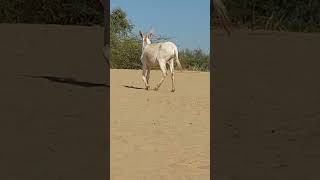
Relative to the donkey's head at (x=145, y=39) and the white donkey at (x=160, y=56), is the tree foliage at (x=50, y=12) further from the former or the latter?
the white donkey at (x=160, y=56)

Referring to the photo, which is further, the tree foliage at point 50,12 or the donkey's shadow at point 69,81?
the tree foliage at point 50,12

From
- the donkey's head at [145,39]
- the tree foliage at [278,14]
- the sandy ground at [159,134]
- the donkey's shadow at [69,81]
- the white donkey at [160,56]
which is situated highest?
the tree foliage at [278,14]

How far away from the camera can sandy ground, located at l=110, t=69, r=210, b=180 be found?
170 inches

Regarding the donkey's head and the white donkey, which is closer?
the white donkey

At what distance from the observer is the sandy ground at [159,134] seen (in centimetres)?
433

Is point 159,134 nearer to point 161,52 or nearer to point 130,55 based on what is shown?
point 161,52

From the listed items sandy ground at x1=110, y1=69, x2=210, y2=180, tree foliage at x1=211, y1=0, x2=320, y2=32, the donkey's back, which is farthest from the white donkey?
tree foliage at x1=211, y1=0, x2=320, y2=32

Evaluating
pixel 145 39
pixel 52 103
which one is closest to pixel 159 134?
pixel 52 103

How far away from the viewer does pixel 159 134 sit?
596 cm

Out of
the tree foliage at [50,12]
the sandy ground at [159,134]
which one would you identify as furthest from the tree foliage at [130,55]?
the sandy ground at [159,134]

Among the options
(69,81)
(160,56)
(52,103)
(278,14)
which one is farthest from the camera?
(278,14)

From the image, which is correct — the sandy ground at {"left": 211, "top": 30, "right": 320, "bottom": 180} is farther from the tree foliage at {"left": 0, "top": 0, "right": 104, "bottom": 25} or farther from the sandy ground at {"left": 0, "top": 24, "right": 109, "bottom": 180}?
the tree foliage at {"left": 0, "top": 0, "right": 104, "bottom": 25}

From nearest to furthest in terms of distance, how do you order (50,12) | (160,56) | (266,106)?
1. (266,106)
2. (160,56)
3. (50,12)

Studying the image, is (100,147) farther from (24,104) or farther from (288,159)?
(24,104)
